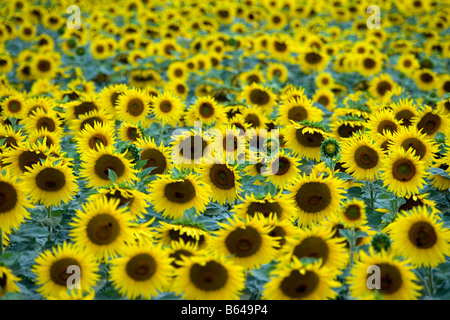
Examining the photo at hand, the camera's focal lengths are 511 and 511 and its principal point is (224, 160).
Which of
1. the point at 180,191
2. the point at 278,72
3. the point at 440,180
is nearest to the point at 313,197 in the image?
the point at 180,191

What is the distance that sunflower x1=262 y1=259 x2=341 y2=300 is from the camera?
315 cm

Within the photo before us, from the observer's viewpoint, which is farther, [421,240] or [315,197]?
[315,197]

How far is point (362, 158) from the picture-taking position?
4.83 m

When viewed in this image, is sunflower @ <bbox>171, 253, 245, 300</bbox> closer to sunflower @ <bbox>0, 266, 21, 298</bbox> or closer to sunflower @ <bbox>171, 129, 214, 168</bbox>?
sunflower @ <bbox>0, 266, 21, 298</bbox>

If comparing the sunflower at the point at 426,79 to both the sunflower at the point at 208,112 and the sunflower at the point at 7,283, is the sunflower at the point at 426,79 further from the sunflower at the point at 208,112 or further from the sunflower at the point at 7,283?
the sunflower at the point at 7,283

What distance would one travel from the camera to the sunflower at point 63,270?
3426 millimetres

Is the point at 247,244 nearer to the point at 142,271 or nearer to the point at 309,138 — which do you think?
the point at 142,271

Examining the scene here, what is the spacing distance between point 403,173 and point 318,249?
59.0 inches

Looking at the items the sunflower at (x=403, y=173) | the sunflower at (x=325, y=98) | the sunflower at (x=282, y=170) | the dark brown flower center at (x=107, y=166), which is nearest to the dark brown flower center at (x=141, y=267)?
the dark brown flower center at (x=107, y=166)

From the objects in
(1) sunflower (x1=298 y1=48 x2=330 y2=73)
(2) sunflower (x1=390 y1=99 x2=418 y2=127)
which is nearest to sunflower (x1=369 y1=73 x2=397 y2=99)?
(1) sunflower (x1=298 y1=48 x2=330 y2=73)

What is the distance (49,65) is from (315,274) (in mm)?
7177
